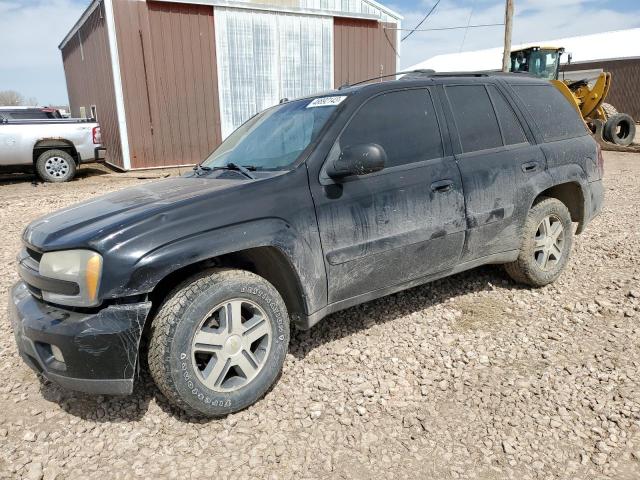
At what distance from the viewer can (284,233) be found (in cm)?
272

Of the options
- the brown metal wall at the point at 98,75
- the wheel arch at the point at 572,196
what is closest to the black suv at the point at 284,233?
the wheel arch at the point at 572,196

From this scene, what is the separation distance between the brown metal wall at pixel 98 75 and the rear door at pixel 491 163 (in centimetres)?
1089

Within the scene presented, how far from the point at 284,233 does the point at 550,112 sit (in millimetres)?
2856

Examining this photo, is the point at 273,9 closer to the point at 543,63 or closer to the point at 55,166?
the point at 55,166

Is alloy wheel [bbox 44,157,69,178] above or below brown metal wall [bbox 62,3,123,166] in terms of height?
below

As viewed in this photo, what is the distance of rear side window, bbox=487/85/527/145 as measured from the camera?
151 inches

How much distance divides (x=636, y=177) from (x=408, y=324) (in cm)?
867

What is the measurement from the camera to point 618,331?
3.49 metres

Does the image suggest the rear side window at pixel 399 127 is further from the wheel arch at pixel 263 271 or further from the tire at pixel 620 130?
the tire at pixel 620 130

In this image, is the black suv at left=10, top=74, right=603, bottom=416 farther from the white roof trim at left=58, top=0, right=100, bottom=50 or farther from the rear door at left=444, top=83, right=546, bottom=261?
the white roof trim at left=58, top=0, right=100, bottom=50

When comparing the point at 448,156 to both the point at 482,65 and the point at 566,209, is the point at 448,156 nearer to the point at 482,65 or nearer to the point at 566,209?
the point at 566,209

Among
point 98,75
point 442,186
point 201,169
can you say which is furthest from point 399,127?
point 98,75

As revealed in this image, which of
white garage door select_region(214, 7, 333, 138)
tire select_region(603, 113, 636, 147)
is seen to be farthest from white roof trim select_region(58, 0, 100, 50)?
tire select_region(603, 113, 636, 147)

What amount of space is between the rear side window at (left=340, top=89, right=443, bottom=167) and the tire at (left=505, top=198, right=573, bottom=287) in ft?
3.93
